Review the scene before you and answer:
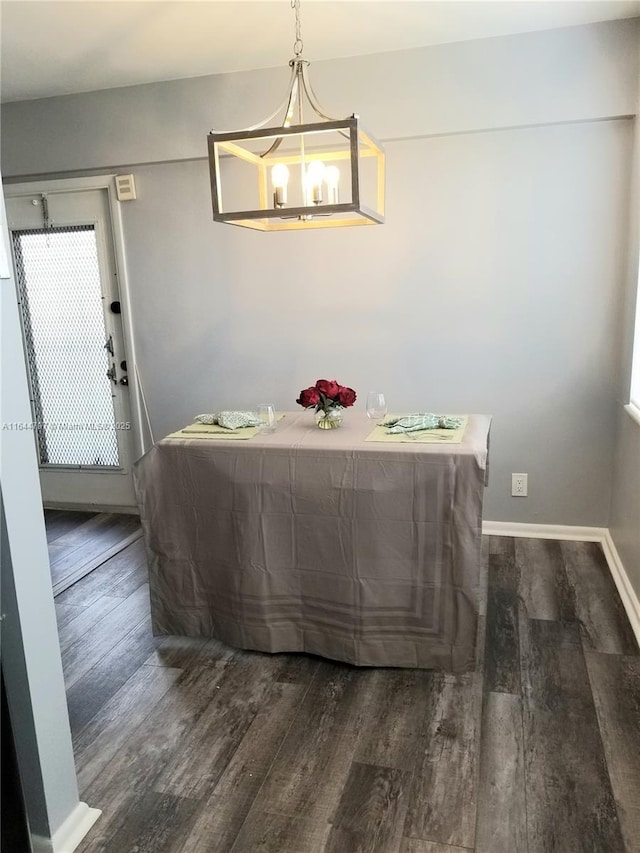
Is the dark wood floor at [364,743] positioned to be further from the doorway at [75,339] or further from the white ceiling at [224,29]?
the white ceiling at [224,29]

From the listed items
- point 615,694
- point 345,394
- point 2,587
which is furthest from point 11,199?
point 615,694

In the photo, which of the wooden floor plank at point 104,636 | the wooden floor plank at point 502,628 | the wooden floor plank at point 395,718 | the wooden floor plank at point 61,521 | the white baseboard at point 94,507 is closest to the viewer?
the wooden floor plank at point 395,718

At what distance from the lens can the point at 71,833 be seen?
5.47ft

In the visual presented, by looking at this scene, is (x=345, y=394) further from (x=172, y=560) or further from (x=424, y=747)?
(x=424, y=747)

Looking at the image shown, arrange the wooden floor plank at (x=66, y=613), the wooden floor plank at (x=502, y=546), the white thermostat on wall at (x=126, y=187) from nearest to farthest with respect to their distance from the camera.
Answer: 1. the wooden floor plank at (x=66, y=613)
2. the wooden floor plank at (x=502, y=546)
3. the white thermostat on wall at (x=126, y=187)

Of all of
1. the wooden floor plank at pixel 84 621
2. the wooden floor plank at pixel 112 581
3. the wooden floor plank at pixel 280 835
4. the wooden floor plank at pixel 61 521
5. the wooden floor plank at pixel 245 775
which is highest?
the wooden floor plank at pixel 245 775

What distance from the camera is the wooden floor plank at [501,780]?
5.33 ft

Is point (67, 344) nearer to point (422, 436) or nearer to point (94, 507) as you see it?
point (94, 507)

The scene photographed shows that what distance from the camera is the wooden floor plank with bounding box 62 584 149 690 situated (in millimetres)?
2455

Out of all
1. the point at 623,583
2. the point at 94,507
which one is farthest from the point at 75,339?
the point at 623,583

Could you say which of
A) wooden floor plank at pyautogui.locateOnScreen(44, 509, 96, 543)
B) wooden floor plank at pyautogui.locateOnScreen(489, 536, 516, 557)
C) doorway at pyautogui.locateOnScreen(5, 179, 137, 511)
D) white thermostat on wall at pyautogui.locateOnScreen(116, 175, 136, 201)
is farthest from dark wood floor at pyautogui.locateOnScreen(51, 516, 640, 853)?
white thermostat on wall at pyautogui.locateOnScreen(116, 175, 136, 201)

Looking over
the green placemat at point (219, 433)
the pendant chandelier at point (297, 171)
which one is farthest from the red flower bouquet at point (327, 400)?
the pendant chandelier at point (297, 171)

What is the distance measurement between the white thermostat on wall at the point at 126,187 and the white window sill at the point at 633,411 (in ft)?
9.49

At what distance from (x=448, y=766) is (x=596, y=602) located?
1237mm
